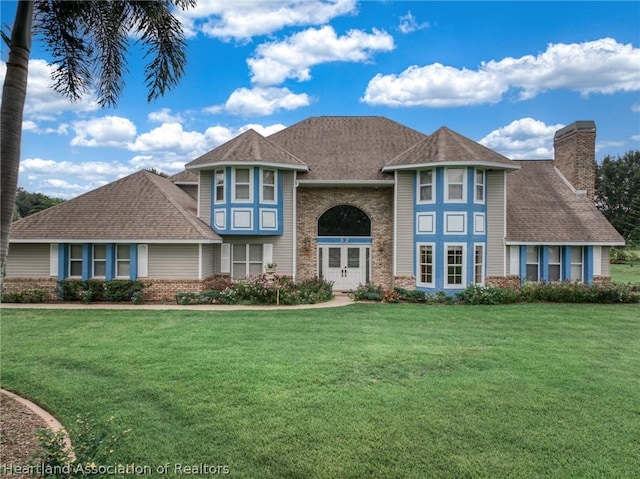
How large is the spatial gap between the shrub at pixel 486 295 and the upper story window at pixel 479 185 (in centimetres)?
367

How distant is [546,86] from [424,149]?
7.40 m

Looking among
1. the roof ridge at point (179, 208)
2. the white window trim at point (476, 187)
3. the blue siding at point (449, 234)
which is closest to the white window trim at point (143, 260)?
the roof ridge at point (179, 208)

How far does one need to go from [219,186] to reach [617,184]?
6390 centimetres

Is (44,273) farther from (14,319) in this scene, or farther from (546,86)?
(546,86)

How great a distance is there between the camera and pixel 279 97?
22000 mm

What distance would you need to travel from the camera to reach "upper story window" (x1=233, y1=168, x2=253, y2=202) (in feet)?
56.0

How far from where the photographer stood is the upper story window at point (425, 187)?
16.9 m

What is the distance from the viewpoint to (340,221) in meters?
18.7

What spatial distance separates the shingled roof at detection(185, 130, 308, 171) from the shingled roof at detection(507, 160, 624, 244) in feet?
33.1

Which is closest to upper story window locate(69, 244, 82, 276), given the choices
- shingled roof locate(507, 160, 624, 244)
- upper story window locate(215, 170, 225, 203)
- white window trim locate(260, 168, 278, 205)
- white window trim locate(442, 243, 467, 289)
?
upper story window locate(215, 170, 225, 203)

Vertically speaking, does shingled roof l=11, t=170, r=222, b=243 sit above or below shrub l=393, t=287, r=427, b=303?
above

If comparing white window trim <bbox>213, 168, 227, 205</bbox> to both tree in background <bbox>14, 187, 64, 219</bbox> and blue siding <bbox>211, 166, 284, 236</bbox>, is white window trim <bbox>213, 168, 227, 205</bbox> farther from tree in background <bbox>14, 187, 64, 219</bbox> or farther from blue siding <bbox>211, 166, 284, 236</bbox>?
tree in background <bbox>14, 187, 64, 219</bbox>

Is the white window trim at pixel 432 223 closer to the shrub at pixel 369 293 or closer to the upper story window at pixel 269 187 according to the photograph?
the shrub at pixel 369 293

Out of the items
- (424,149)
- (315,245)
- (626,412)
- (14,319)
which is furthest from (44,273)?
(626,412)
